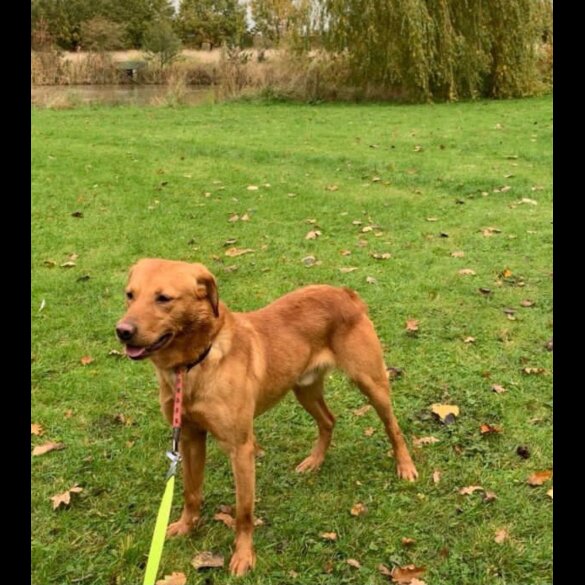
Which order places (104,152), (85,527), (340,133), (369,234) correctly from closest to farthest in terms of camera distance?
(85,527)
(369,234)
(104,152)
(340,133)

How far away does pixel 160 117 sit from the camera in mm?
19188

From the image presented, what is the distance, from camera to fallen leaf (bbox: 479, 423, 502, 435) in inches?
170

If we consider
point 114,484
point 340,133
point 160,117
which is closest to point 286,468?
point 114,484

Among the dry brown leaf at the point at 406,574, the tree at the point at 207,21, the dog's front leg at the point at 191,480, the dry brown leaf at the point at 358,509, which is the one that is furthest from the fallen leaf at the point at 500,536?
the tree at the point at 207,21

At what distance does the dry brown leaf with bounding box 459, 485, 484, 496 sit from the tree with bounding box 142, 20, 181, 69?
33.3 meters

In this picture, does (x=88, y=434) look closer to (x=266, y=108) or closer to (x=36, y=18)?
(x=266, y=108)

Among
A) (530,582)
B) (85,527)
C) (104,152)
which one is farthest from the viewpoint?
(104,152)

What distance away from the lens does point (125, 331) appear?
9.20 ft

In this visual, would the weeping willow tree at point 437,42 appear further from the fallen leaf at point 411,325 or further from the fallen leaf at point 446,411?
the fallen leaf at point 446,411

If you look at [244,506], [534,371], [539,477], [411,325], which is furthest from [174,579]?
[411,325]

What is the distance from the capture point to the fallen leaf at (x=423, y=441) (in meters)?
4.29

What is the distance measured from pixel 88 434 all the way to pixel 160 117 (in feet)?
53.1

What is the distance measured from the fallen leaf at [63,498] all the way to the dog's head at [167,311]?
1.29 m

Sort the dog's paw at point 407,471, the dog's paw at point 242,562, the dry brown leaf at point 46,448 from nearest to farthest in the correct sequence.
Result: the dog's paw at point 242,562
the dog's paw at point 407,471
the dry brown leaf at point 46,448
